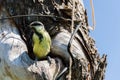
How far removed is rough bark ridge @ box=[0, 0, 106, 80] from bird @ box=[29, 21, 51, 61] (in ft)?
0.09

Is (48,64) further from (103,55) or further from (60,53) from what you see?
(103,55)

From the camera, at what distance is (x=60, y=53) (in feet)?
6.77

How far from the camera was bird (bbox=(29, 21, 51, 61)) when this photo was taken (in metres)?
2.05

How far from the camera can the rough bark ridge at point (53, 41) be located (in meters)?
2.00

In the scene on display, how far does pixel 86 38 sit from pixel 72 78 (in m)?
0.21

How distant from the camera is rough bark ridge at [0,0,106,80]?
200cm

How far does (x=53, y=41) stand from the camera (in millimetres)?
2096

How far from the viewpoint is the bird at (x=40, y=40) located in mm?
2053

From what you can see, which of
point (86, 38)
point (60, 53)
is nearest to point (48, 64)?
point (60, 53)

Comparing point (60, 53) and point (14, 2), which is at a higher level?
point (14, 2)

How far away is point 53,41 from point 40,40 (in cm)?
5

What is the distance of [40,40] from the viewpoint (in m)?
2.08

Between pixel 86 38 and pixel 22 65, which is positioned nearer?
pixel 22 65

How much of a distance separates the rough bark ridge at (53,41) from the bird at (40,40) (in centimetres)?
3
